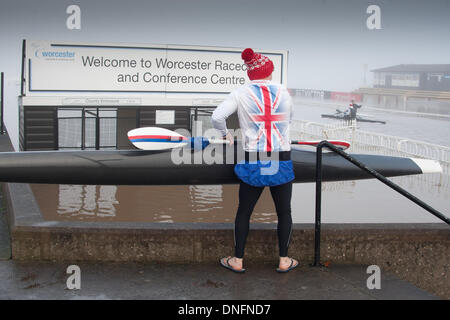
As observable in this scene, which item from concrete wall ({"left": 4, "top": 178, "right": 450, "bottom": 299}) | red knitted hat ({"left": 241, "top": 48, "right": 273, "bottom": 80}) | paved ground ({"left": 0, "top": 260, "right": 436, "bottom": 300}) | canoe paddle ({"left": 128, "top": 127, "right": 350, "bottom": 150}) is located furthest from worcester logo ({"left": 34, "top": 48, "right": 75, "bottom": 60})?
red knitted hat ({"left": 241, "top": 48, "right": 273, "bottom": 80})

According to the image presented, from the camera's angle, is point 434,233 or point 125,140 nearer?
point 434,233

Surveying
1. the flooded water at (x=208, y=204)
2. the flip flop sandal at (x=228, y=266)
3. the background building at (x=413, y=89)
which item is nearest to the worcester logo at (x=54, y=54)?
the flooded water at (x=208, y=204)

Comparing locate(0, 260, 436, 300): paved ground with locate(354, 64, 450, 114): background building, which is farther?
locate(354, 64, 450, 114): background building

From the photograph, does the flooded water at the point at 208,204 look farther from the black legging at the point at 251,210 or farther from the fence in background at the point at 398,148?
the black legging at the point at 251,210

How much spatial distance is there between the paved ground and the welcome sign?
9.27 metres

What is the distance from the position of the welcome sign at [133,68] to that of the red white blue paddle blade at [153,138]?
8.56 metres

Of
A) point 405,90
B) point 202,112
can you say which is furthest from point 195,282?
point 405,90

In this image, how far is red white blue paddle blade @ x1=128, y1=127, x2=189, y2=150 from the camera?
496cm

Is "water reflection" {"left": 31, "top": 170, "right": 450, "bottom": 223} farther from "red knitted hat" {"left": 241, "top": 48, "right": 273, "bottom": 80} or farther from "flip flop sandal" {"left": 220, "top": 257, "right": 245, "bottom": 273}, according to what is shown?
"red knitted hat" {"left": 241, "top": 48, "right": 273, "bottom": 80}

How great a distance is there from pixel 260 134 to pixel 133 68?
992 cm

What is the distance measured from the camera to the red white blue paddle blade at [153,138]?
4.96 meters

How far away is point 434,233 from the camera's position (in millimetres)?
4805

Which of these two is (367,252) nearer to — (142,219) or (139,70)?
(142,219)
